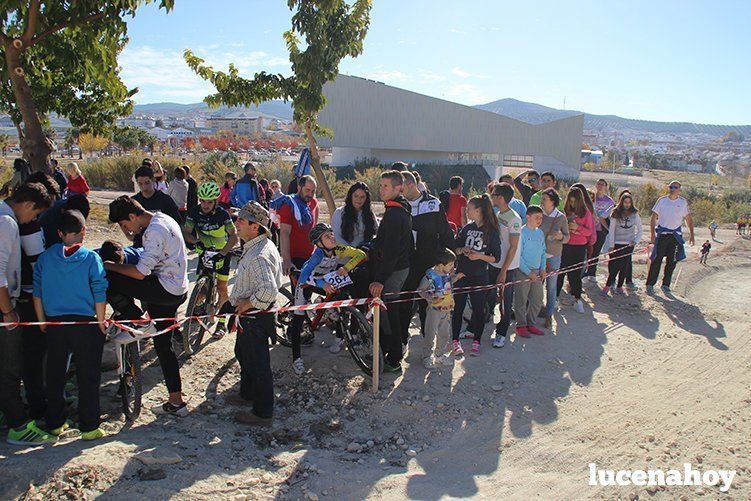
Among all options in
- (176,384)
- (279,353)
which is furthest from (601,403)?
(176,384)

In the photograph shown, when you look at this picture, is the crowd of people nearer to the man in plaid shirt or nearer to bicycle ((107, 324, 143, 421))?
the man in plaid shirt

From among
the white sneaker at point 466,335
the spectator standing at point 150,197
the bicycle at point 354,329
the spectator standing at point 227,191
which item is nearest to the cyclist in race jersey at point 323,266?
the bicycle at point 354,329

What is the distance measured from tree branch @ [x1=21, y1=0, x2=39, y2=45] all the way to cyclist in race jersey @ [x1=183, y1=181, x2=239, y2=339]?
224cm

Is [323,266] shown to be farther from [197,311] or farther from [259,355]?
[197,311]

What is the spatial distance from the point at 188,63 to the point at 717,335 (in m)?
8.85

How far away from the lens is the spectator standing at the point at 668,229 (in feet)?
32.6

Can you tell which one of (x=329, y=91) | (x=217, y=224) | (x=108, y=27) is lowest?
(x=217, y=224)

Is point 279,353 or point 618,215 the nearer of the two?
point 279,353

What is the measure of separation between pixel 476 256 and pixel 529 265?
1111 mm

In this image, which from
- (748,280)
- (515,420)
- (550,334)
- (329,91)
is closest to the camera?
(515,420)

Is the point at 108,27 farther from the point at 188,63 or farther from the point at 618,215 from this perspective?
the point at 618,215

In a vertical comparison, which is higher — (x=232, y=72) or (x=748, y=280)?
(x=232, y=72)

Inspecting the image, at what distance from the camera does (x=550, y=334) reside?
7.62 m

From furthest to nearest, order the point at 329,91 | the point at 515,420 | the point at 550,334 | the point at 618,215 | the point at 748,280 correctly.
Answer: the point at 329,91, the point at 748,280, the point at 618,215, the point at 550,334, the point at 515,420
